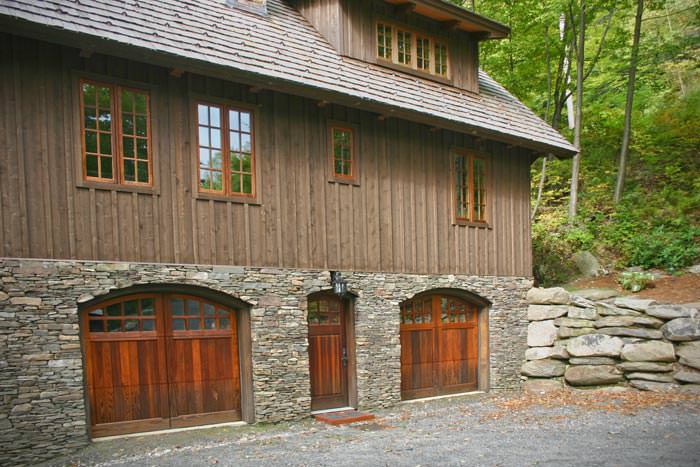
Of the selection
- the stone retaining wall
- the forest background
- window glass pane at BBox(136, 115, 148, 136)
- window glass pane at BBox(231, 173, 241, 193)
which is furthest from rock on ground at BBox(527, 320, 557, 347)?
window glass pane at BBox(136, 115, 148, 136)

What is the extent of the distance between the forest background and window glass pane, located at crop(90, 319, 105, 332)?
494 inches

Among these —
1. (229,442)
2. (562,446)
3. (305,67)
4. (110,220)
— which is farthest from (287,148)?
(562,446)

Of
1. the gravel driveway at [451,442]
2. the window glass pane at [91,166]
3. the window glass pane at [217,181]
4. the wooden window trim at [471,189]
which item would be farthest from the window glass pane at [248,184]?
the wooden window trim at [471,189]

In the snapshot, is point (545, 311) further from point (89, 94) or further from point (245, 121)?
point (89, 94)

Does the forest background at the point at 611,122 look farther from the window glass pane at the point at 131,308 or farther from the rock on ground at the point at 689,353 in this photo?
the window glass pane at the point at 131,308

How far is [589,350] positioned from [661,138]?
38.0ft

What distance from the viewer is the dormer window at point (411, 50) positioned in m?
13.1

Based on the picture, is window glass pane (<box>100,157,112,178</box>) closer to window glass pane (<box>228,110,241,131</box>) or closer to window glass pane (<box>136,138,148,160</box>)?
window glass pane (<box>136,138,148,160</box>)

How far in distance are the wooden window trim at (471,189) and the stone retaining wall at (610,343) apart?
2.31 meters

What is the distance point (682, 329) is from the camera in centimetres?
1251

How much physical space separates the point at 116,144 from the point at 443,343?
8124 millimetres

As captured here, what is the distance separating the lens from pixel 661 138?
21422mm

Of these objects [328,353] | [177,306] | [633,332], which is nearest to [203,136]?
[177,306]

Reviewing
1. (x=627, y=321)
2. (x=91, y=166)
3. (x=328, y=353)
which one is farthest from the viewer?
(x=627, y=321)
